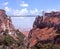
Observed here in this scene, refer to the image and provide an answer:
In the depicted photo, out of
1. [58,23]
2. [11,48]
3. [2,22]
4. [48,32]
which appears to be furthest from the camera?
[2,22]

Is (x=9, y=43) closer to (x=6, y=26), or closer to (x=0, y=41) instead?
(x=0, y=41)

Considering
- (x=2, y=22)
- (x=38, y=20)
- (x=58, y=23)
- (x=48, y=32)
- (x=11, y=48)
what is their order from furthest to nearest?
1. (x=38, y=20)
2. (x=2, y=22)
3. (x=58, y=23)
4. (x=48, y=32)
5. (x=11, y=48)

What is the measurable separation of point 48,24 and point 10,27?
1584 cm

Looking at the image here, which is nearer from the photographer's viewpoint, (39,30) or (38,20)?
(39,30)

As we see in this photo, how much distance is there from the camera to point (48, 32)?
56344 mm

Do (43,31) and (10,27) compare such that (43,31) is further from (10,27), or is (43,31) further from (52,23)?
(10,27)

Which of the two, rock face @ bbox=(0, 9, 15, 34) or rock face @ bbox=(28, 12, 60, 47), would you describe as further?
rock face @ bbox=(0, 9, 15, 34)

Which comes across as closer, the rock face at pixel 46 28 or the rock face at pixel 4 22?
the rock face at pixel 46 28

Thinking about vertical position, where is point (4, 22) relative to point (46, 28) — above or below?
above

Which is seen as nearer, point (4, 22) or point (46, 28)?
point (46, 28)

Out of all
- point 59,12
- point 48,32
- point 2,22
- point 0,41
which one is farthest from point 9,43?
point 59,12

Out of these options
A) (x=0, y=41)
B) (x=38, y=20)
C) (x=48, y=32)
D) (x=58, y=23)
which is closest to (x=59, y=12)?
(x=38, y=20)

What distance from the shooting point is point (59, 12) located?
71125 mm

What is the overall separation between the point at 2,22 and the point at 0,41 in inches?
924
